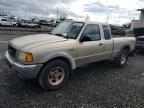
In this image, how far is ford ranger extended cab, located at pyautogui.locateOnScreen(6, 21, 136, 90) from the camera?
14.2 ft

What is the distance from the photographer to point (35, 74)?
435 centimetres

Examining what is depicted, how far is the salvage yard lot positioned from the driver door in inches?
27.9

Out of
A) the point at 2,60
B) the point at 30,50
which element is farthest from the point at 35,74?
the point at 2,60

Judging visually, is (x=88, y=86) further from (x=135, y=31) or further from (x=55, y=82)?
(x=135, y=31)

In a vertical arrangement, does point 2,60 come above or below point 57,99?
above

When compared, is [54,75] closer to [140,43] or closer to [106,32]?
[106,32]

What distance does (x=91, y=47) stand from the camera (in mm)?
5602

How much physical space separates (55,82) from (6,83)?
1398mm

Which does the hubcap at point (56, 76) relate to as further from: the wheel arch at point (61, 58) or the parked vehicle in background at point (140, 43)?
the parked vehicle in background at point (140, 43)

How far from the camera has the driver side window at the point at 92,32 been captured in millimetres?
5586

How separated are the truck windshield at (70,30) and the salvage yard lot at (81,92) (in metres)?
1.42

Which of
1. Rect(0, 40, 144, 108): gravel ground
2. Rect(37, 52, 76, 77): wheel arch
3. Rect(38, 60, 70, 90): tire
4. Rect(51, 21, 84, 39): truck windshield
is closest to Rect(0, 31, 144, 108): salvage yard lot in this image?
Rect(0, 40, 144, 108): gravel ground

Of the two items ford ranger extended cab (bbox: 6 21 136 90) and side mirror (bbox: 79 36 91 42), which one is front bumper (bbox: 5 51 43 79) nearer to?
ford ranger extended cab (bbox: 6 21 136 90)

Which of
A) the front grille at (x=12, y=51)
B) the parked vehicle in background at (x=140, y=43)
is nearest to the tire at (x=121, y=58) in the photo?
the parked vehicle in background at (x=140, y=43)
